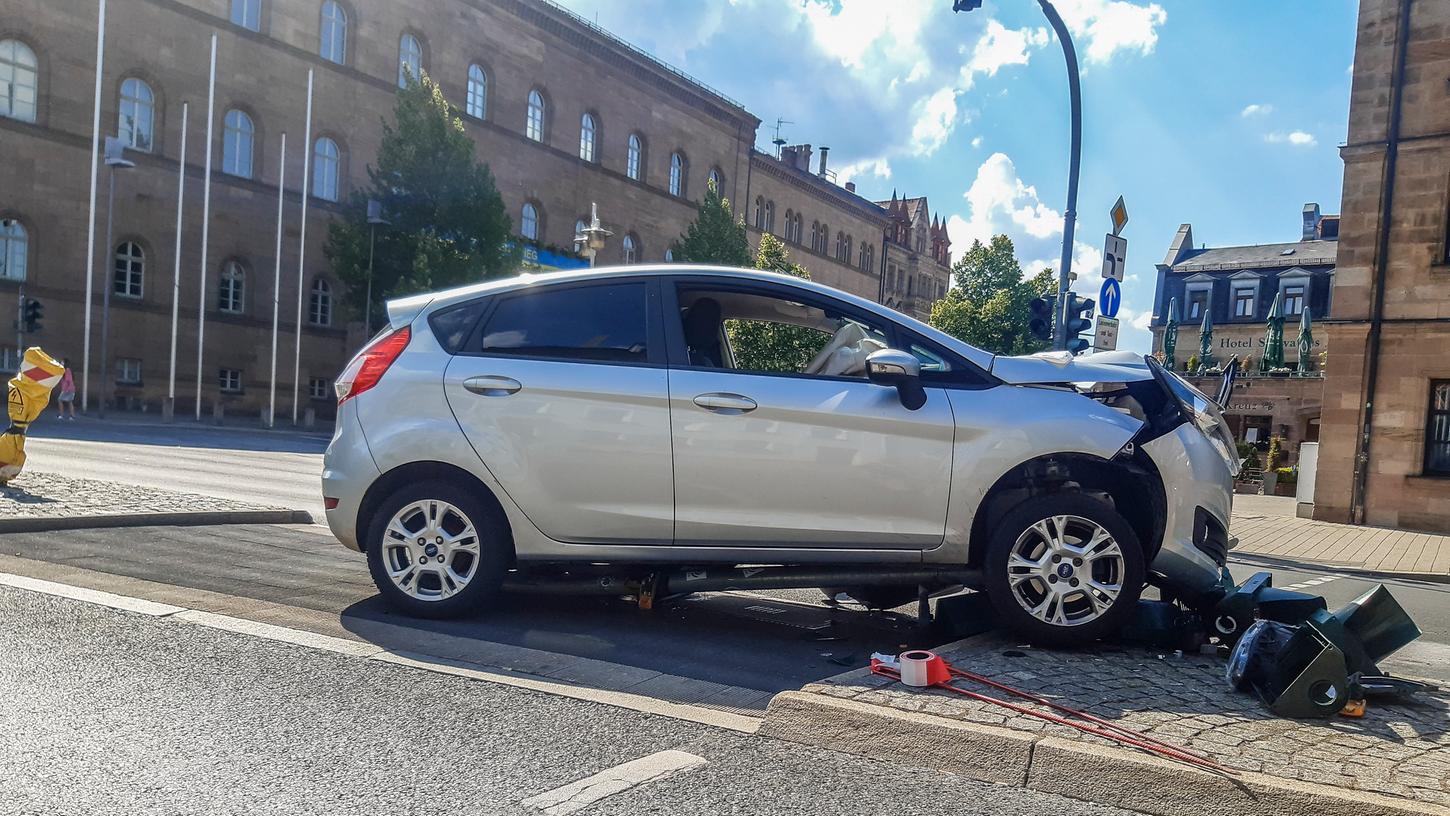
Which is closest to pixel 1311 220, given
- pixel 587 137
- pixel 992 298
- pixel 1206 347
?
pixel 1206 347

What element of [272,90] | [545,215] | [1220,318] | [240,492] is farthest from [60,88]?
[1220,318]

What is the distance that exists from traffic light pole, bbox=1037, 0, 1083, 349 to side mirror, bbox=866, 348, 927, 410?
10172mm

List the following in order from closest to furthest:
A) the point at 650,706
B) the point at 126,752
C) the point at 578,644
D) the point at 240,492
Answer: the point at 126,752, the point at 650,706, the point at 578,644, the point at 240,492

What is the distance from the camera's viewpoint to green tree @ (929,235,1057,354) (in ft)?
195

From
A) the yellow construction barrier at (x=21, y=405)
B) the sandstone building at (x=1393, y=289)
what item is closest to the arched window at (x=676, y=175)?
the sandstone building at (x=1393, y=289)

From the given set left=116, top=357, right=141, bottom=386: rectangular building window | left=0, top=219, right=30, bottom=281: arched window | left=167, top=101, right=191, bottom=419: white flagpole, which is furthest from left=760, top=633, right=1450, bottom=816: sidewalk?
left=116, top=357, right=141, bottom=386: rectangular building window

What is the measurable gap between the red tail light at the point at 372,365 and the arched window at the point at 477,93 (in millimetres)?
40283

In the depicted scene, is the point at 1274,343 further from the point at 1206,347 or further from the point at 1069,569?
the point at 1069,569

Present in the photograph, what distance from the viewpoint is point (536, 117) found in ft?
153

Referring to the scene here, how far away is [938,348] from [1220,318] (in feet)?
224

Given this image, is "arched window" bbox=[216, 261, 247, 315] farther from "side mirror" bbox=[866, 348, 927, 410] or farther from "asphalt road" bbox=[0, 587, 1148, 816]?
"side mirror" bbox=[866, 348, 927, 410]

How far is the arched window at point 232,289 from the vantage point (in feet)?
117

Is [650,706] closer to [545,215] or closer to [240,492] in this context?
[240,492]

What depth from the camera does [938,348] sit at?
526 centimetres
